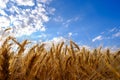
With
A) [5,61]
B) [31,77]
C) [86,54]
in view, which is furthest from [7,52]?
[86,54]

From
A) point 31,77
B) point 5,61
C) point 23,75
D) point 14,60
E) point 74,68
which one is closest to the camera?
point 5,61

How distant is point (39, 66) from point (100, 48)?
2531mm

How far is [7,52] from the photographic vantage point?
1.91m

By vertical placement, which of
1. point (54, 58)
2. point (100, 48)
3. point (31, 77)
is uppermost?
point (100, 48)

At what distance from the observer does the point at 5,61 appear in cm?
188

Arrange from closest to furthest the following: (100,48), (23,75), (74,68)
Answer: (23,75), (74,68), (100,48)

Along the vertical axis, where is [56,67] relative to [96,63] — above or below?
below

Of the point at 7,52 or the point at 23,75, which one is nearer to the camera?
the point at 7,52

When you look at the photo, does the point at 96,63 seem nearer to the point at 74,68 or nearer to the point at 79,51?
the point at 79,51

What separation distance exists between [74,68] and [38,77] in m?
0.54

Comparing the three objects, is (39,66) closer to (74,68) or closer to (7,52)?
(7,52)

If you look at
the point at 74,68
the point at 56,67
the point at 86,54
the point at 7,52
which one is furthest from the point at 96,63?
the point at 7,52

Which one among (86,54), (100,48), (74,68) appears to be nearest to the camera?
(74,68)

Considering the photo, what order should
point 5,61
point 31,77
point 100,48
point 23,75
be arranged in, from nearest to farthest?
point 5,61, point 31,77, point 23,75, point 100,48
